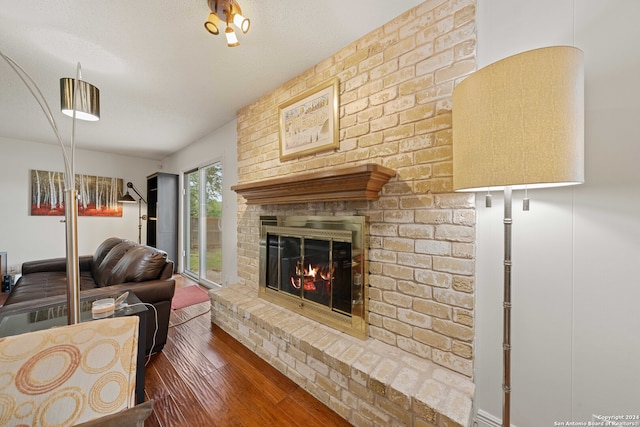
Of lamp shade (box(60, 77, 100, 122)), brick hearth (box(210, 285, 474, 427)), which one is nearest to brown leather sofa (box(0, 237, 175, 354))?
brick hearth (box(210, 285, 474, 427))

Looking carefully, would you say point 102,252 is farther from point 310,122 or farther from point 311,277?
point 310,122

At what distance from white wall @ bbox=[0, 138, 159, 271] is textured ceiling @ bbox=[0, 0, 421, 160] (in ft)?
5.15

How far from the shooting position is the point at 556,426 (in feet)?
3.45

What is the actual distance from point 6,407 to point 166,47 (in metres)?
2.06

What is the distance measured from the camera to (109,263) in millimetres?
2555

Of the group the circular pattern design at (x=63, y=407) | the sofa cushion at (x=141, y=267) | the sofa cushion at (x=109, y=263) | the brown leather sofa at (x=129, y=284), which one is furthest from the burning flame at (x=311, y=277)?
the sofa cushion at (x=109, y=263)

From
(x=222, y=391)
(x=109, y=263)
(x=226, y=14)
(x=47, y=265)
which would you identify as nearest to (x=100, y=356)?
(x=222, y=391)

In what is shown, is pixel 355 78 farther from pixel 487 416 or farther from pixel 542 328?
pixel 487 416

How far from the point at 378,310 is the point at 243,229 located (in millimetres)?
1768

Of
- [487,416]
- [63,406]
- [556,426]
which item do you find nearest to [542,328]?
[556,426]

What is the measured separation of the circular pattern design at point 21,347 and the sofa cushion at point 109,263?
80.9 inches

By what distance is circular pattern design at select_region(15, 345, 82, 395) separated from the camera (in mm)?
628

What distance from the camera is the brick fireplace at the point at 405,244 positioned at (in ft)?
3.94

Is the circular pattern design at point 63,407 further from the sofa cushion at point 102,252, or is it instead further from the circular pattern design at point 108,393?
the sofa cushion at point 102,252
